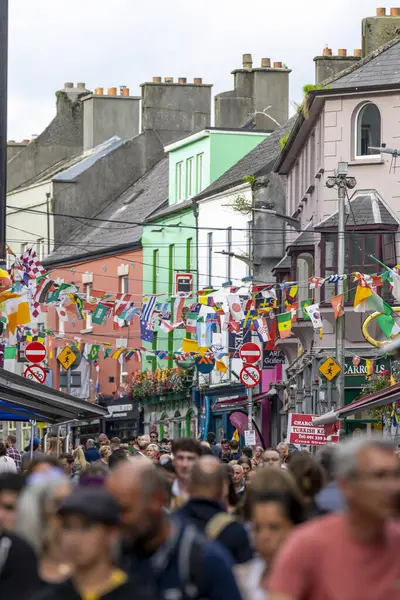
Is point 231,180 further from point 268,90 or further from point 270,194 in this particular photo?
point 268,90

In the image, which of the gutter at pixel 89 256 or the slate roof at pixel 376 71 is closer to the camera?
the slate roof at pixel 376 71

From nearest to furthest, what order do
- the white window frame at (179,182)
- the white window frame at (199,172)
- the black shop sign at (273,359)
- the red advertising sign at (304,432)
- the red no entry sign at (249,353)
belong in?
the red advertising sign at (304,432) → the red no entry sign at (249,353) → the black shop sign at (273,359) → the white window frame at (199,172) → the white window frame at (179,182)

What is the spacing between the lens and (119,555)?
657 cm

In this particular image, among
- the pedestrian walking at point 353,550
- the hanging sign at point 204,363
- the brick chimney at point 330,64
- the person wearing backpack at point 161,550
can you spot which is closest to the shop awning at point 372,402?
the person wearing backpack at point 161,550

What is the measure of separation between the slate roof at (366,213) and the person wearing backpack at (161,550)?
30.2m

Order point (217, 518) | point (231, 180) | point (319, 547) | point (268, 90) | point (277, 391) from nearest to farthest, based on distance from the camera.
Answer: point (319, 547), point (217, 518), point (277, 391), point (231, 180), point (268, 90)

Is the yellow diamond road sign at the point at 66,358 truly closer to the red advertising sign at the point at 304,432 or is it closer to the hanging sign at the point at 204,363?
the red advertising sign at the point at 304,432

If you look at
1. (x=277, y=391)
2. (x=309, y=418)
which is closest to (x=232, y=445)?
(x=309, y=418)

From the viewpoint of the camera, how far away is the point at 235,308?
3734 cm

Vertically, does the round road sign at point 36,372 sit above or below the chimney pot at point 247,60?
below

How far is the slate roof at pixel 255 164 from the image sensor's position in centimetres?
4941

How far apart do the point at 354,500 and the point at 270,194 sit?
43.8m

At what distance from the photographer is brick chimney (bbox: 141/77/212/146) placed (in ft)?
203

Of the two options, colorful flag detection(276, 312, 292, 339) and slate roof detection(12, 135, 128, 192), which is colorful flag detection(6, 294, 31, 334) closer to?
colorful flag detection(276, 312, 292, 339)
